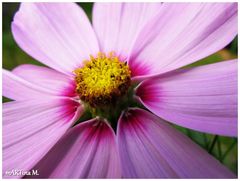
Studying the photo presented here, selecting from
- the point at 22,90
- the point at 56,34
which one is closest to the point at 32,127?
the point at 22,90

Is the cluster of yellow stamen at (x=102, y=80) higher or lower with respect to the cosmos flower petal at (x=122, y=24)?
lower

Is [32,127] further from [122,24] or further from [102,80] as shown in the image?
[122,24]

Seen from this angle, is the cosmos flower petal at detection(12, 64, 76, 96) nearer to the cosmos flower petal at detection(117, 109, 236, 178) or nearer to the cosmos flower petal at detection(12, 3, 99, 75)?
the cosmos flower petal at detection(12, 3, 99, 75)

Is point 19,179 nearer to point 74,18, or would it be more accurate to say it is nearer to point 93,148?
point 93,148

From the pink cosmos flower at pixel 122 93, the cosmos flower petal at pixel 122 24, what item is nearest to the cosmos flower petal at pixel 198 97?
the pink cosmos flower at pixel 122 93

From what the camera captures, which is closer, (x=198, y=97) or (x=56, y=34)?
(x=198, y=97)

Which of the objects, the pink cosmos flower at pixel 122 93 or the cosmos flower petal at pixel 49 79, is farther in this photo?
the cosmos flower petal at pixel 49 79

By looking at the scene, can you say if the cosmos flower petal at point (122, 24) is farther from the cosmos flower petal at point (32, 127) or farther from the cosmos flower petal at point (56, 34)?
the cosmos flower petal at point (32, 127)

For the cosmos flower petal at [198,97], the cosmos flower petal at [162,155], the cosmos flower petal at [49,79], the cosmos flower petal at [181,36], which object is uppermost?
the cosmos flower petal at [181,36]
